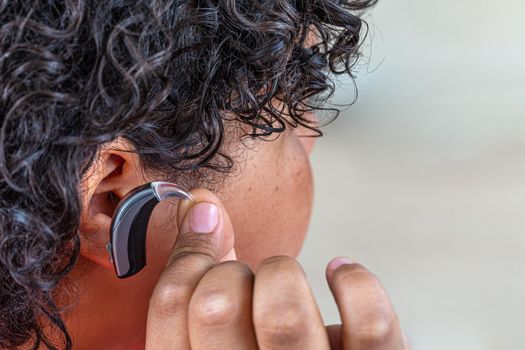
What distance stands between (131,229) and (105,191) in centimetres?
7

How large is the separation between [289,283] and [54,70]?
27 centimetres

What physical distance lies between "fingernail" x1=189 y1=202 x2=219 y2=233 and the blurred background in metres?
0.81

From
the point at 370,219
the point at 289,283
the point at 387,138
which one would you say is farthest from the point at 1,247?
the point at 387,138

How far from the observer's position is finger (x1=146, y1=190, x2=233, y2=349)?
1.89ft

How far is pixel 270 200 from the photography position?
849 mm

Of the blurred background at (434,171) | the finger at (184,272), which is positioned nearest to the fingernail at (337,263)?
the finger at (184,272)

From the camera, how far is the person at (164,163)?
533mm

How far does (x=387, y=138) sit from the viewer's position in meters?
1.57

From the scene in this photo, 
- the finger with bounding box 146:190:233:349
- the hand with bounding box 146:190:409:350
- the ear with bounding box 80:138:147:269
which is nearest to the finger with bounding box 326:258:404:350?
the hand with bounding box 146:190:409:350

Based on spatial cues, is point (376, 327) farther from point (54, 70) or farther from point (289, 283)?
point (54, 70)

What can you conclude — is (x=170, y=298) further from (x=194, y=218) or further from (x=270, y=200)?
(x=270, y=200)

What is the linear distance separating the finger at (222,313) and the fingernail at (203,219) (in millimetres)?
79

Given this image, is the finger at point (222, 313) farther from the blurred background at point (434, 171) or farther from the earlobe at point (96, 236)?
the blurred background at point (434, 171)

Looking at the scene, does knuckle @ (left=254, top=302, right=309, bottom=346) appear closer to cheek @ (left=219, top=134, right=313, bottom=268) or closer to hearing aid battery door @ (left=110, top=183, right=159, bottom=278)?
hearing aid battery door @ (left=110, top=183, right=159, bottom=278)
